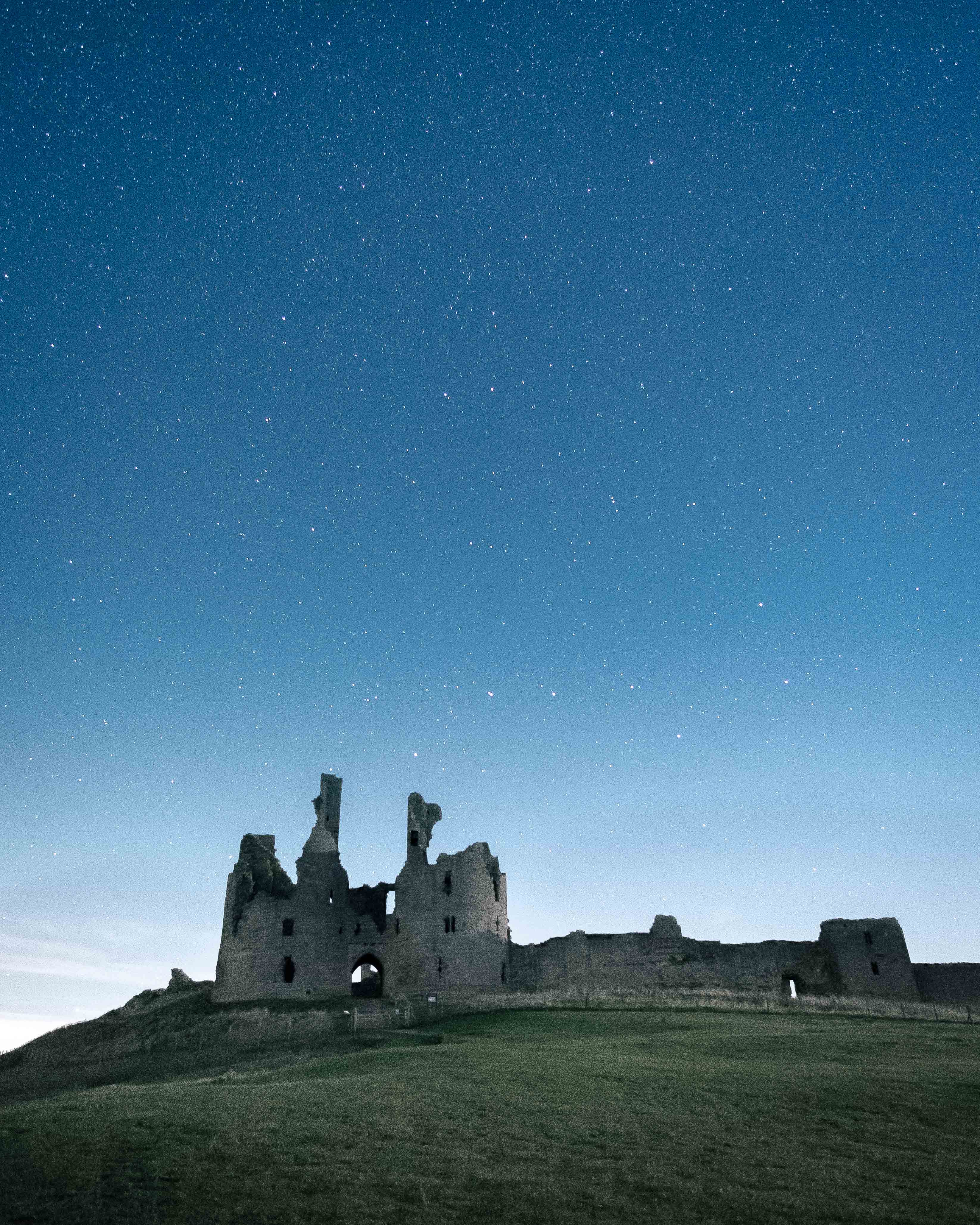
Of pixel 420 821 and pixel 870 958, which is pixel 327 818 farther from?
pixel 870 958

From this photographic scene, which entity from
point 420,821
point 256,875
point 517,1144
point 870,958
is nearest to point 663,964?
point 870,958

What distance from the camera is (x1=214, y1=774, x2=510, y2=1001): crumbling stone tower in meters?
49.6

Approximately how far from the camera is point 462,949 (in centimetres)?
4934

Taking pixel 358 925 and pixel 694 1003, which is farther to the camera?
pixel 358 925

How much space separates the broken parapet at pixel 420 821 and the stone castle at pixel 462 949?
0.08 metres

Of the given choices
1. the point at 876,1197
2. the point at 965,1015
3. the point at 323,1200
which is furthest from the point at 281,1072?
the point at 965,1015

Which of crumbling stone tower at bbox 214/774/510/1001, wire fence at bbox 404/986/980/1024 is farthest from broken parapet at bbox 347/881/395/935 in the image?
wire fence at bbox 404/986/980/1024

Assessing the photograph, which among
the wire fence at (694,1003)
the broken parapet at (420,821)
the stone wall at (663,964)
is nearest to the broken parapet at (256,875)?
the broken parapet at (420,821)

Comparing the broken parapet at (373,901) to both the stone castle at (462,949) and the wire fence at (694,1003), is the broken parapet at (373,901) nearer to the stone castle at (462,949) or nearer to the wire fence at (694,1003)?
the stone castle at (462,949)

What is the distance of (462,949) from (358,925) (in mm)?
8175

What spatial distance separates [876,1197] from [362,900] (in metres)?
46.9

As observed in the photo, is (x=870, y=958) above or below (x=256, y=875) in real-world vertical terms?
below

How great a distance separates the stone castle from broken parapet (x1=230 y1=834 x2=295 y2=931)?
0.25ft

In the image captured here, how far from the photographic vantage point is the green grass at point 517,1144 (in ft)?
38.2
